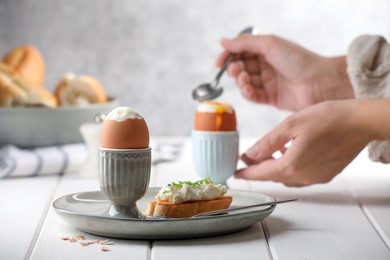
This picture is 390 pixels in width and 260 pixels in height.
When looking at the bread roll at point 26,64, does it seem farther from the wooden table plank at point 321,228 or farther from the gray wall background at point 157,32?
the wooden table plank at point 321,228

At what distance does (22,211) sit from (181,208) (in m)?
0.38

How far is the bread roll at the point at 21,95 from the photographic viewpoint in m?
2.05

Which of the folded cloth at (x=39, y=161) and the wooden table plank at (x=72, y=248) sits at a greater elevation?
the wooden table plank at (x=72, y=248)

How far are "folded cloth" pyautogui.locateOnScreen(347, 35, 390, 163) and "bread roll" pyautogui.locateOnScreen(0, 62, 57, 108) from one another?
0.80m

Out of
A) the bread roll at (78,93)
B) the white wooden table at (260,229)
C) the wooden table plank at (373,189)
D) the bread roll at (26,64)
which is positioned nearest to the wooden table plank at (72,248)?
the white wooden table at (260,229)

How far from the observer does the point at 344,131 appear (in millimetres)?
1446

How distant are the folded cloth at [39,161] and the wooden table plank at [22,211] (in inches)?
1.1

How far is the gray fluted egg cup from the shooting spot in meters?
1.17

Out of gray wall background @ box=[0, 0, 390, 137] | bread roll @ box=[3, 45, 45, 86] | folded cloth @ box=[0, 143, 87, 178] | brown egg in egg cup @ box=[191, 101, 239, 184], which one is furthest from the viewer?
gray wall background @ box=[0, 0, 390, 137]

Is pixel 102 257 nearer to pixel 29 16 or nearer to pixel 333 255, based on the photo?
pixel 333 255

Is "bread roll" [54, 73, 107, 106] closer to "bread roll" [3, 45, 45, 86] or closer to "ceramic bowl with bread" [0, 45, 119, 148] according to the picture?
"ceramic bowl with bread" [0, 45, 119, 148]

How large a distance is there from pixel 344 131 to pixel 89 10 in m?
1.66

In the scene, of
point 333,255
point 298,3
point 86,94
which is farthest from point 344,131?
point 298,3

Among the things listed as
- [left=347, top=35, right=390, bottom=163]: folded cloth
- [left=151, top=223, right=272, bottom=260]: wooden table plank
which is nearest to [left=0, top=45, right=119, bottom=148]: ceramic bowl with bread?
[left=347, top=35, right=390, bottom=163]: folded cloth
